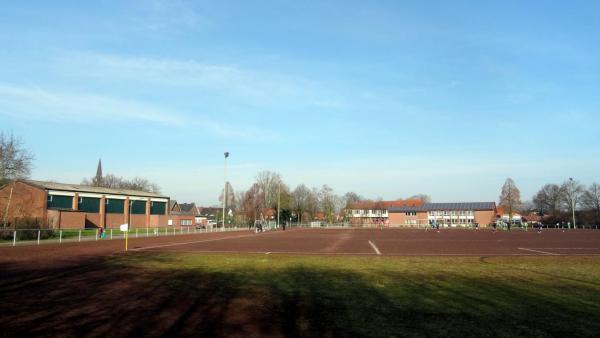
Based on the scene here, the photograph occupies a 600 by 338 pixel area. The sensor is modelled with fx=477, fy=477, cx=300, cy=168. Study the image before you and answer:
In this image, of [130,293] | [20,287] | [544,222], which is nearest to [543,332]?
[130,293]

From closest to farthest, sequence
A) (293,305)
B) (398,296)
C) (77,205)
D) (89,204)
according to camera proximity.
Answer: (293,305) < (398,296) < (77,205) < (89,204)

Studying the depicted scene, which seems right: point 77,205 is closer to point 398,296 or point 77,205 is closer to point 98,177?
point 98,177

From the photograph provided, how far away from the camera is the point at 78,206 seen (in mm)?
71250

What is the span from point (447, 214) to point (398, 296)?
461ft

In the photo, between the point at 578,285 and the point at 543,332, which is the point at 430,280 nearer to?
the point at 578,285

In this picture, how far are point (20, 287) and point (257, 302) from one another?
713 cm

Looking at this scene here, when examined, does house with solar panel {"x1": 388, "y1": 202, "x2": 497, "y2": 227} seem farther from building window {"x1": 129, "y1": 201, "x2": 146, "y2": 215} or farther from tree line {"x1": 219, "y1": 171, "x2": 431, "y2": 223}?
building window {"x1": 129, "y1": 201, "x2": 146, "y2": 215}

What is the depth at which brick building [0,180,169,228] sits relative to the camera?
55956mm

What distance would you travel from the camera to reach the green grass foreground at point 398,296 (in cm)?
840

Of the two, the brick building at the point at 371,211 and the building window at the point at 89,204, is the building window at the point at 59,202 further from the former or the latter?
the brick building at the point at 371,211

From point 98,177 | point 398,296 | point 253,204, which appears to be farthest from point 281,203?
point 398,296

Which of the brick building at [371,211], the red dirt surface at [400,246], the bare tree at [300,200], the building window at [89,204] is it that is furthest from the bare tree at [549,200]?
the building window at [89,204]

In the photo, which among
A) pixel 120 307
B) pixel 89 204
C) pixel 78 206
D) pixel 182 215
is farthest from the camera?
pixel 182 215

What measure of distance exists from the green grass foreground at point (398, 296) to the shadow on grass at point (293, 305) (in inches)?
1.1
